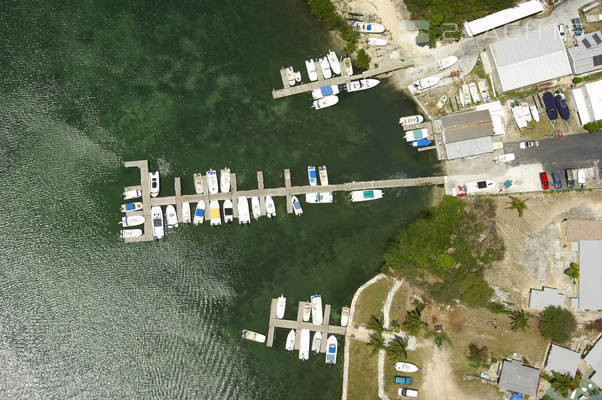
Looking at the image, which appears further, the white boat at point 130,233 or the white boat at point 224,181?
the white boat at point 224,181

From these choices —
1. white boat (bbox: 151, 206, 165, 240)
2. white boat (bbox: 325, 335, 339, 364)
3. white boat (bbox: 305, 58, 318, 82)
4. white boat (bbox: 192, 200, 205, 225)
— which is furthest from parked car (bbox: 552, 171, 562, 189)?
white boat (bbox: 151, 206, 165, 240)

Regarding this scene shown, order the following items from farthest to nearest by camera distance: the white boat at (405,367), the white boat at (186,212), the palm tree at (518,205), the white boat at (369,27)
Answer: the white boat at (369,27) → the white boat at (186,212) → the palm tree at (518,205) → the white boat at (405,367)

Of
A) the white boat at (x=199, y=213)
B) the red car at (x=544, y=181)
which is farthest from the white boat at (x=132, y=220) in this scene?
the red car at (x=544, y=181)

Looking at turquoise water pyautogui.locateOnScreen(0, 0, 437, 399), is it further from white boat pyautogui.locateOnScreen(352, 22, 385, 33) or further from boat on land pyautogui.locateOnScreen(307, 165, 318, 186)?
white boat pyautogui.locateOnScreen(352, 22, 385, 33)

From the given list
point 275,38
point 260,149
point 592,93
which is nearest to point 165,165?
point 260,149

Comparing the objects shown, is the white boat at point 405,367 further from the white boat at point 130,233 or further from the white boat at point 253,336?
the white boat at point 130,233

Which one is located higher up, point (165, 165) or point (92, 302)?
point (165, 165)

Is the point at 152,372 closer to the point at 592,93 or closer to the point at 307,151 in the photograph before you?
the point at 307,151
